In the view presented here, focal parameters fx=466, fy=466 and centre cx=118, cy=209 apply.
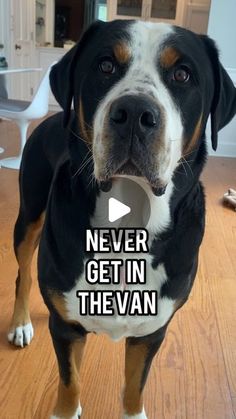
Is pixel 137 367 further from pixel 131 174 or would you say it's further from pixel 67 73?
pixel 67 73

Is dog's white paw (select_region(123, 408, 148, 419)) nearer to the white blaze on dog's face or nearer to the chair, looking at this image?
the white blaze on dog's face

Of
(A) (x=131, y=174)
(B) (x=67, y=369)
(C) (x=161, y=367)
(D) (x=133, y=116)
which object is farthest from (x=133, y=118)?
(C) (x=161, y=367)

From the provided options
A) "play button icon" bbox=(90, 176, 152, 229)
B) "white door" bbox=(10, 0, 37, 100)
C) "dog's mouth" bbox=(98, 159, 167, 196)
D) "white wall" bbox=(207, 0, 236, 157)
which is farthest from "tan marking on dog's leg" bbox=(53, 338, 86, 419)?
"white door" bbox=(10, 0, 37, 100)

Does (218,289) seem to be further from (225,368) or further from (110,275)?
(110,275)

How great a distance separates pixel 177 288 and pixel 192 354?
1.91 ft

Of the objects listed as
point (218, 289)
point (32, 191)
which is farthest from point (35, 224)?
point (218, 289)

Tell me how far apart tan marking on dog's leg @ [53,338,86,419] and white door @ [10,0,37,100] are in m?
5.39

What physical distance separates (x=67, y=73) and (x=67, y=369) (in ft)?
2.27

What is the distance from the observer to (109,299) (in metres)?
1.02

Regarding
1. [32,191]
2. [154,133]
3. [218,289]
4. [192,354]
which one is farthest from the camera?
[218,289]

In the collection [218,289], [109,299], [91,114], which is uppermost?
[91,114]

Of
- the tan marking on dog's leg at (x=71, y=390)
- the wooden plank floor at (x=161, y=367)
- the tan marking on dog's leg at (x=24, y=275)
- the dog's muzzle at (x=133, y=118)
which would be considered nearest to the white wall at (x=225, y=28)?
the wooden plank floor at (x=161, y=367)

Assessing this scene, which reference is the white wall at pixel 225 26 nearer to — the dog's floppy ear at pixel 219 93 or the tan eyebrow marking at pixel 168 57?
the dog's floppy ear at pixel 219 93

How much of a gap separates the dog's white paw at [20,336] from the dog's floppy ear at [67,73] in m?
0.78
